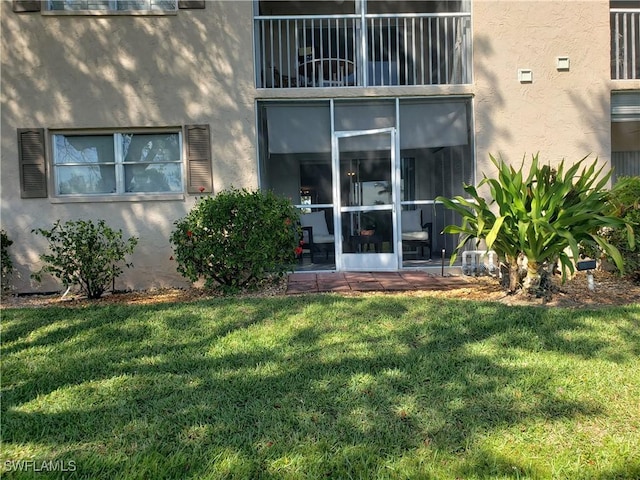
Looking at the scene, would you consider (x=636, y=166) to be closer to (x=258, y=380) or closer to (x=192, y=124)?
(x=192, y=124)

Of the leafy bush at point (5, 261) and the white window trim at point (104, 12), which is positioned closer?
the leafy bush at point (5, 261)

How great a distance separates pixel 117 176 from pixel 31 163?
1.26 m

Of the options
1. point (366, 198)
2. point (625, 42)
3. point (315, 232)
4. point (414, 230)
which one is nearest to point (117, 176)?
point (315, 232)

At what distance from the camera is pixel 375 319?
4.56 m

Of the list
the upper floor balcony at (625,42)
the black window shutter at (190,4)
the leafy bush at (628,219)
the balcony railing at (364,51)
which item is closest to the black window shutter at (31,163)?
the black window shutter at (190,4)

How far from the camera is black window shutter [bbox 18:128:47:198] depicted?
23.7 feet

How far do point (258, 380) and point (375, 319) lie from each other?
1.60 m

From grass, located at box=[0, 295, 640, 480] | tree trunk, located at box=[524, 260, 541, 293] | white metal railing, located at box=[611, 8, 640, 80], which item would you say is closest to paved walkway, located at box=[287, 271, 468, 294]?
tree trunk, located at box=[524, 260, 541, 293]

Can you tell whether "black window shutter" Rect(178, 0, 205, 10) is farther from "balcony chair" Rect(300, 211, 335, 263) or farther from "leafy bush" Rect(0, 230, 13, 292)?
"leafy bush" Rect(0, 230, 13, 292)

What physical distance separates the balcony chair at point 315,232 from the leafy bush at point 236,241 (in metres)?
1.54

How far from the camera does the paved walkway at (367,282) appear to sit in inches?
249

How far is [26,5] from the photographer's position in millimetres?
7160

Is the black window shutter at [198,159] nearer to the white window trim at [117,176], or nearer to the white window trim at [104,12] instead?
the white window trim at [117,176]

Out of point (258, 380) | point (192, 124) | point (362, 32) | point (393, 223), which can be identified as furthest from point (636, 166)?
point (258, 380)
